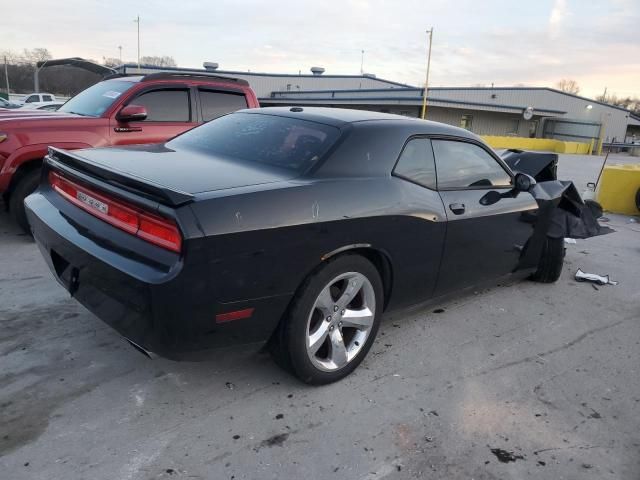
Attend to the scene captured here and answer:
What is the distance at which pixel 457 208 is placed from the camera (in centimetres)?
345

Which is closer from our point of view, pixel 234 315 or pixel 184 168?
pixel 234 315

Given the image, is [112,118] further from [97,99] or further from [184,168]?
[184,168]

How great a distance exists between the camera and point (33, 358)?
116 inches

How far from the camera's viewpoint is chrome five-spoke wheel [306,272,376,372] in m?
2.77

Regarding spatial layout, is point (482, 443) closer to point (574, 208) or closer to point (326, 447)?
point (326, 447)

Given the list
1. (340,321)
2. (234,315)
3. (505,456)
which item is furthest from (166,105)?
(505,456)

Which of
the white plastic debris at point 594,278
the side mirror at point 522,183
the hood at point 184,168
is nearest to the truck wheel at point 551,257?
the white plastic debris at point 594,278

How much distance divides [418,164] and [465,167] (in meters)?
0.57

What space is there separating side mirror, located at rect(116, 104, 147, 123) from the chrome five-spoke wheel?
3.75 meters

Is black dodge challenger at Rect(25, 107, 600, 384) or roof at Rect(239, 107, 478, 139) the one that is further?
roof at Rect(239, 107, 478, 139)

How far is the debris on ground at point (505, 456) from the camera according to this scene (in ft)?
7.92

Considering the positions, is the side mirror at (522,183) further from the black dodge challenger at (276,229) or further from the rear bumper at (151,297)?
the rear bumper at (151,297)

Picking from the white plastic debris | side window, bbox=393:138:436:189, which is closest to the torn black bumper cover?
the white plastic debris

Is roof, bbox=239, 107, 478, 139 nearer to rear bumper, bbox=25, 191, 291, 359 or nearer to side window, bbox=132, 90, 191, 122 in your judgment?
rear bumper, bbox=25, 191, 291, 359
